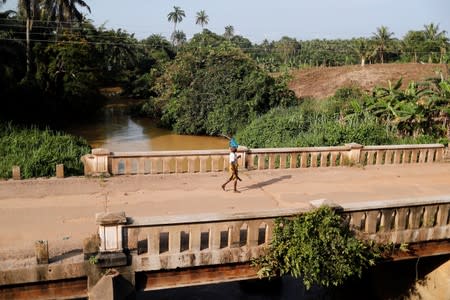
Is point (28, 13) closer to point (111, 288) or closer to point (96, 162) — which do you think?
point (96, 162)

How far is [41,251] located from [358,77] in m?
36.1

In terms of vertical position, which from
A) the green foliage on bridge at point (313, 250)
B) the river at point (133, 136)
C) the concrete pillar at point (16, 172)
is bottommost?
the river at point (133, 136)

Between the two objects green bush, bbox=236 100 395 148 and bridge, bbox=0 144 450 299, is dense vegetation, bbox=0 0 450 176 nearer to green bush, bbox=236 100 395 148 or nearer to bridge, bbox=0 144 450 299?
green bush, bbox=236 100 395 148

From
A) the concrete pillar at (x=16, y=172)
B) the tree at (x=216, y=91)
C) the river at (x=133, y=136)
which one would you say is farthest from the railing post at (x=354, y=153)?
the river at (x=133, y=136)

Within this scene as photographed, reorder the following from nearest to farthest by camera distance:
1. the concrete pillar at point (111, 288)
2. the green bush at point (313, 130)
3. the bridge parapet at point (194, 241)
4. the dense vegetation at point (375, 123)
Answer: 1. the concrete pillar at point (111, 288)
2. the bridge parapet at point (194, 241)
3. the green bush at point (313, 130)
4. the dense vegetation at point (375, 123)

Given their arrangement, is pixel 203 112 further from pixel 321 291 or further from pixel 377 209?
pixel 377 209

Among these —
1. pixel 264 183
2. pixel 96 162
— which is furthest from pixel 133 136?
pixel 264 183

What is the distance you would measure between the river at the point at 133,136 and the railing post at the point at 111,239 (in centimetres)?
2328

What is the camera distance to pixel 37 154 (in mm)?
14102

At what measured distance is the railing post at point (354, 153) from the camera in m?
13.2

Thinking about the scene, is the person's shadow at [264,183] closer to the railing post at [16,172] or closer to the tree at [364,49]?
the railing post at [16,172]

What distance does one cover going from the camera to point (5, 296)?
21.9 ft

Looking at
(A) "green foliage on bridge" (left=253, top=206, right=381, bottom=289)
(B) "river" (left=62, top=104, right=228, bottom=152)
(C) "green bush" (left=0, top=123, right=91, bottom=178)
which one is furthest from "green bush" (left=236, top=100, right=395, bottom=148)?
(A) "green foliage on bridge" (left=253, top=206, right=381, bottom=289)

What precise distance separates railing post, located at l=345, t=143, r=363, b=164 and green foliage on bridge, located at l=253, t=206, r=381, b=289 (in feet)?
19.1
